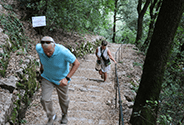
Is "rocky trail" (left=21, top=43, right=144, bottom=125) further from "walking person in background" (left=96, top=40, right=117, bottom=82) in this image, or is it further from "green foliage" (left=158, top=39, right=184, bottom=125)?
"green foliage" (left=158, top=39, right=184, bottom=125)

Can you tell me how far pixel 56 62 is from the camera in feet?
9.73

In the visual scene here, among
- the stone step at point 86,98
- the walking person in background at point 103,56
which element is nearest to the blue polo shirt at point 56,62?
the stone step at point 86,98

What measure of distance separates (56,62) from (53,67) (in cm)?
15

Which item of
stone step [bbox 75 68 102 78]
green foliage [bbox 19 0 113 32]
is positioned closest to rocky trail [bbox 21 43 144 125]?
stone step [bbox 75 68 102 78]

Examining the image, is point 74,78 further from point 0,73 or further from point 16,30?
point 0,73

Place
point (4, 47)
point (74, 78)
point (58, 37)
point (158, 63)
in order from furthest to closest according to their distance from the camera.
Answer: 1. point (58, 37)
2. point (74, 78)
3. point (4, 47)
4. point (158, 63)

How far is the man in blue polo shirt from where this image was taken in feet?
9.35

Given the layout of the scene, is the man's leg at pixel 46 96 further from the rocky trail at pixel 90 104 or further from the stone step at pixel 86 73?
the stone step at pixel 86 73

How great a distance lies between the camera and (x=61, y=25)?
28.5 ft

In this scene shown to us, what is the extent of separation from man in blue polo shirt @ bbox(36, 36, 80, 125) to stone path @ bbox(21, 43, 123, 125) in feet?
2.63

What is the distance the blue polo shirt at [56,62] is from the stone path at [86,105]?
1334 millimetres

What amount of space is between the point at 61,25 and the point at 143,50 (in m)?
10.2

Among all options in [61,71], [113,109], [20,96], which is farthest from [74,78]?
[61,71]

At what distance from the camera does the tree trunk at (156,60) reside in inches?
126
